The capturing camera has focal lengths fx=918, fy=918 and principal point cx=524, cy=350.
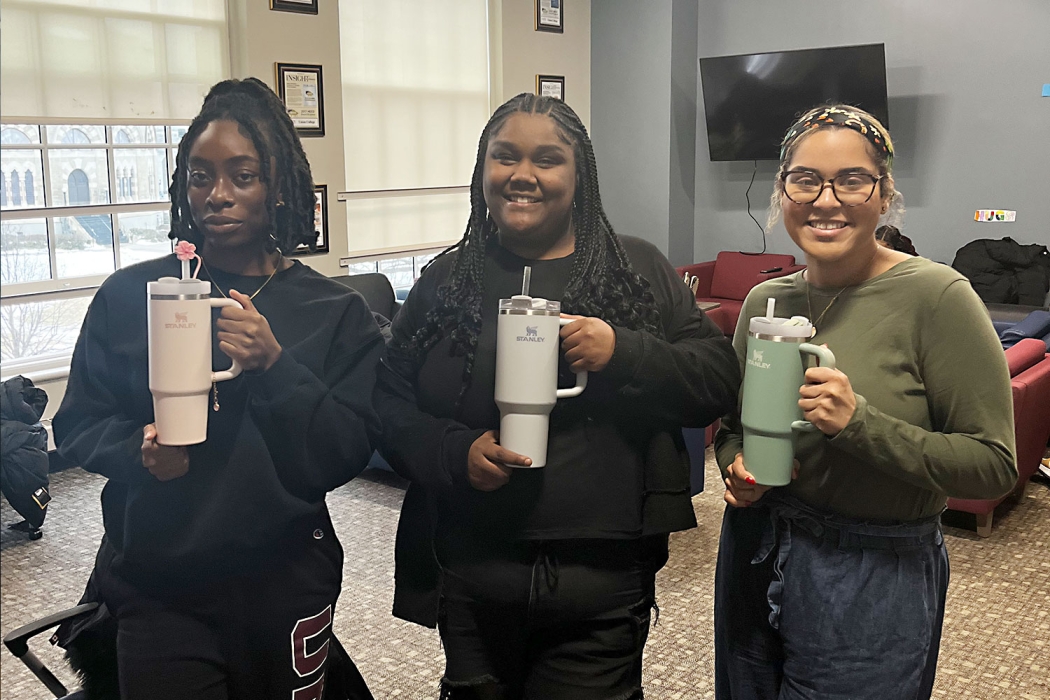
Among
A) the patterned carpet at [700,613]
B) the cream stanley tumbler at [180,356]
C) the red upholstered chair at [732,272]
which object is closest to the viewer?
the cream stanley tumbler at [180,356]

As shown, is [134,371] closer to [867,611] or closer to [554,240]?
[554,240]

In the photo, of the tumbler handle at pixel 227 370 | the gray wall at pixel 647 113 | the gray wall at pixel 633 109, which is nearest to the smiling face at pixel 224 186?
the tumbler handle at pixel 227 370

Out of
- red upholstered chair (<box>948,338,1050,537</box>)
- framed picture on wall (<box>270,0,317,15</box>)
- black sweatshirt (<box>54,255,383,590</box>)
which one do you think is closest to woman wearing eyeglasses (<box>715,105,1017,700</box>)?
black sweatshirt (<box>54,255,383,590</box>)

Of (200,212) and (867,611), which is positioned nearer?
(200,212)

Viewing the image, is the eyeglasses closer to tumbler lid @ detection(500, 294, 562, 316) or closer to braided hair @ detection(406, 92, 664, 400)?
braided hair @ detection(406, 92, 664, 400)

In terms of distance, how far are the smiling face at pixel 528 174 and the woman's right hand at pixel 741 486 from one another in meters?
0.39

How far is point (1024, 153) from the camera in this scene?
5758 millimetres

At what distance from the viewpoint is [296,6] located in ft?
15.3

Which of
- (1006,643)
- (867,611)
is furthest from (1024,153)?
(867,611)

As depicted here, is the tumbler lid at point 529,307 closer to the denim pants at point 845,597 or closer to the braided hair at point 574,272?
the braided hair at point 574,272

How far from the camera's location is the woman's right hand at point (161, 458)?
38.0 inches

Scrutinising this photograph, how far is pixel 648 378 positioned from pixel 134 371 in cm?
59

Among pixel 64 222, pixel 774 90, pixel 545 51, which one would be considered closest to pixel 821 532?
pixel 64 222

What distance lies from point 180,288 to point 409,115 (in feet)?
16.4
